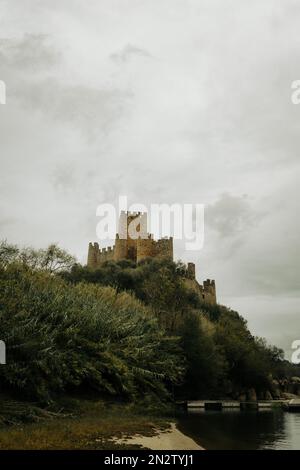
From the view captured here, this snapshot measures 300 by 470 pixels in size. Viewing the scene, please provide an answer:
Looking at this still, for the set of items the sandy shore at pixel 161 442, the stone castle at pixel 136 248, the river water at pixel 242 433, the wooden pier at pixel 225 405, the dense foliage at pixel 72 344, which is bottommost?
the wooden pier at pixel 225 405

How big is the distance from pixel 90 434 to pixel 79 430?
0.77 metres

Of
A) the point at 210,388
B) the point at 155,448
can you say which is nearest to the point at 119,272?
the point at 210,388

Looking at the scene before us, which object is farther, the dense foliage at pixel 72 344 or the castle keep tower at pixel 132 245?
the castle keep tower at pixel 132 245

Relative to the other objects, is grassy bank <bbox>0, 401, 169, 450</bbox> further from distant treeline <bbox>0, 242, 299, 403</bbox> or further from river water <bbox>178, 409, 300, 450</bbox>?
river water <bbox>178, 409, 300, 450</bbox>

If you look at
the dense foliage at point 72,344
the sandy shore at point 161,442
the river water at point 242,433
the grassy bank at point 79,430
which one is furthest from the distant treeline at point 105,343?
the sandy shore at point 161,442

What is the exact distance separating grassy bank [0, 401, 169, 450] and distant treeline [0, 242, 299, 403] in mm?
1656

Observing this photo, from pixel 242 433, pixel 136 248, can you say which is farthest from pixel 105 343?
pixel 136 248

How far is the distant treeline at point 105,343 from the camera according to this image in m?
20.7

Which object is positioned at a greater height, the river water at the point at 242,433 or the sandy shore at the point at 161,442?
the sandy shore at the point at 161,442

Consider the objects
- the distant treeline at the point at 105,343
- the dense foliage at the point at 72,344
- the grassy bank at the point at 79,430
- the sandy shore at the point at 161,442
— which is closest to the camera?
the grassy bank at the point at 79,430

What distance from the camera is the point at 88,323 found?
1042 inches

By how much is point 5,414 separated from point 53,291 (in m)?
10.5

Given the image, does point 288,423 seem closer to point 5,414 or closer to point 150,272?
point 5,414

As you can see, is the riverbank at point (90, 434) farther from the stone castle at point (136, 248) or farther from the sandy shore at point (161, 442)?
the stone castle at point (136, 248)
